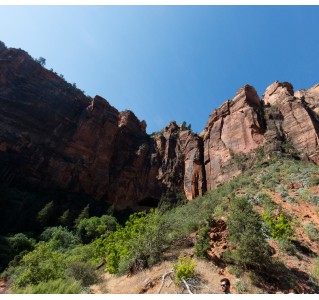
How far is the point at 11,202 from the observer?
33.2 meters

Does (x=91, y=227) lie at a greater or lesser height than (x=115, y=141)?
lesser

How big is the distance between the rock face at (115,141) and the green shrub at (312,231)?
18704 millimetres

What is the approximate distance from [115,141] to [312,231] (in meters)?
38.6

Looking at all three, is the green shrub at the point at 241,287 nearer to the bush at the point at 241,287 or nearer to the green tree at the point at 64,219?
the bush at the point at 241,287

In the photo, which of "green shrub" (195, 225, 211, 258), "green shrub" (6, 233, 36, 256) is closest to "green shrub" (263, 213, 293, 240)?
"green shrub" (195, 225, 211, 258)

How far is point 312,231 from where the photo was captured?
1653cm

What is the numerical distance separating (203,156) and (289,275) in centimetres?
3517

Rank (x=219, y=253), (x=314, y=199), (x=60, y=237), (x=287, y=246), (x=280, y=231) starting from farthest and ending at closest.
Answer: (x=60, y=237), (x=314, y=199), (x=280, y=231), (x=287, y=246), (x=219, y=253)

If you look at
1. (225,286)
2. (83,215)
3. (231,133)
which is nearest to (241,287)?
(225,286)

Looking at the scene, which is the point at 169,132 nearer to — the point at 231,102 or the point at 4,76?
the point at 231,102

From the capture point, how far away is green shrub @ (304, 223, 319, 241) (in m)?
15.9

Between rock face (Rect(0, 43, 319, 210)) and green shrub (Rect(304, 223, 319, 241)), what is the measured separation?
18704 mm

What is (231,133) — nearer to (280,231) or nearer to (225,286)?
(280,231)

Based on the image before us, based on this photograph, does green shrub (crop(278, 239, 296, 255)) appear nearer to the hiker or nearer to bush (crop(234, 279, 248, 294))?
bush (crop(234, 279, 248, 294))
